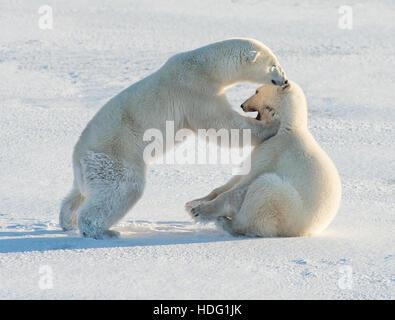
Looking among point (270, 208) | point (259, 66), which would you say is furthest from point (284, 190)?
point (259, 66)

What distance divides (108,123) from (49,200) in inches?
51.4

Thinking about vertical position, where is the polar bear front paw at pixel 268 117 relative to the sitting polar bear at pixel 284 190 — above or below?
above

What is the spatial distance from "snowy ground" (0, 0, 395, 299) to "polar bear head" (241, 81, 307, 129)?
2.71ft

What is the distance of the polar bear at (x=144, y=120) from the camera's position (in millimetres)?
4477

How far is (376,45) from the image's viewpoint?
10.9 m

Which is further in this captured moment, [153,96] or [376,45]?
[376,45]

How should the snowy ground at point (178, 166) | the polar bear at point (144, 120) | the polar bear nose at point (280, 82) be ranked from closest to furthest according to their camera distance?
the snowy ground at point (178, 166)
the polar bear at point (144, 120)
the polar bear nose at point (280, 82)

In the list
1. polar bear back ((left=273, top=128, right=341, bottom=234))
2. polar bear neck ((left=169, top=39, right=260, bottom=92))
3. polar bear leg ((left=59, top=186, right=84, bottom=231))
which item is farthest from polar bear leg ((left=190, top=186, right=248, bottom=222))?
polar bear leg ((left=59, top=186, right=84, bottom=231))

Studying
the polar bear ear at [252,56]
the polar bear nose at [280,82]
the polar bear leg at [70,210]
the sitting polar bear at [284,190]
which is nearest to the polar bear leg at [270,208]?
the sitting polar bear at [284,190]

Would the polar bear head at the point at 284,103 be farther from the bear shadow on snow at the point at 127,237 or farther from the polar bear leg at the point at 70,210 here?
the polar bear leg at the point at 70,210

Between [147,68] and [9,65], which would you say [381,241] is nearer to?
[147,68]

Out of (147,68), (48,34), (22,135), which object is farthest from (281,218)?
(48,34)

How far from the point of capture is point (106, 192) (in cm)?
445

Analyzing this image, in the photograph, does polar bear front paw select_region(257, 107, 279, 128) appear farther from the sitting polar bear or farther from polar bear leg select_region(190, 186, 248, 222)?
polar bear leg select_region(190, 186, 248, 222)
